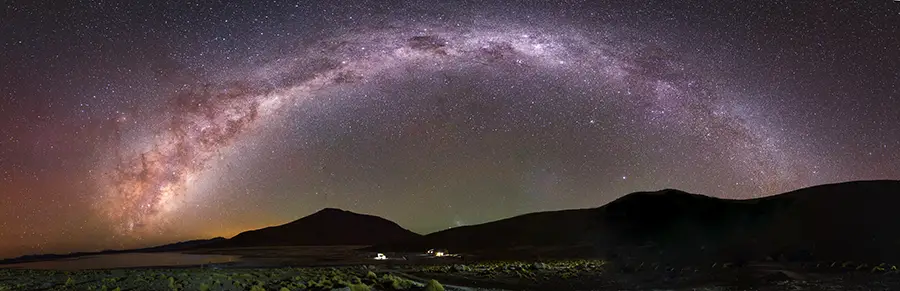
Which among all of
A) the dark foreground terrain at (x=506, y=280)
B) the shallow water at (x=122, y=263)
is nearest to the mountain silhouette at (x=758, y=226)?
the dark foreground terrain at (x=506, y=280)

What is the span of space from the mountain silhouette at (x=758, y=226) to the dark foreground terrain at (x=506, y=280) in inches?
311

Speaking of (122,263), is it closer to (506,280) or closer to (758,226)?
(506,280)

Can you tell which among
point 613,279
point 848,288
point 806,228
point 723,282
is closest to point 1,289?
point 613,279

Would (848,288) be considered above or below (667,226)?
below

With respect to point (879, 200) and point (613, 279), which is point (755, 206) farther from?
point (613, 279)

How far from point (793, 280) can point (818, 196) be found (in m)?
35.3

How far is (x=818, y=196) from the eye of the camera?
Result: 50438 mm

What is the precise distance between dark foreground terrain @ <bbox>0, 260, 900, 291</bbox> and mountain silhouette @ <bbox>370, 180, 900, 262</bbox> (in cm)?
789

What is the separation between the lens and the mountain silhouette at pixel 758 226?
34.7m

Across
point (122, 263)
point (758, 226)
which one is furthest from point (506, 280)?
point (122, 263)

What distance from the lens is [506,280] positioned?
2395 cm

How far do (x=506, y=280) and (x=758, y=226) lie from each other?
31.9 m

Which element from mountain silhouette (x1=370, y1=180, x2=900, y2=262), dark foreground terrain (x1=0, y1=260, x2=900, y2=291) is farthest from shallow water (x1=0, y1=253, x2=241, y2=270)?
mountain silhouette (x1=370, y1=180, x2=900, y2=262)

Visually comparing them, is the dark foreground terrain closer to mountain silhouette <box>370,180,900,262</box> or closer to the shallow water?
mountain silhouette <box>370,180,900,262</box>
